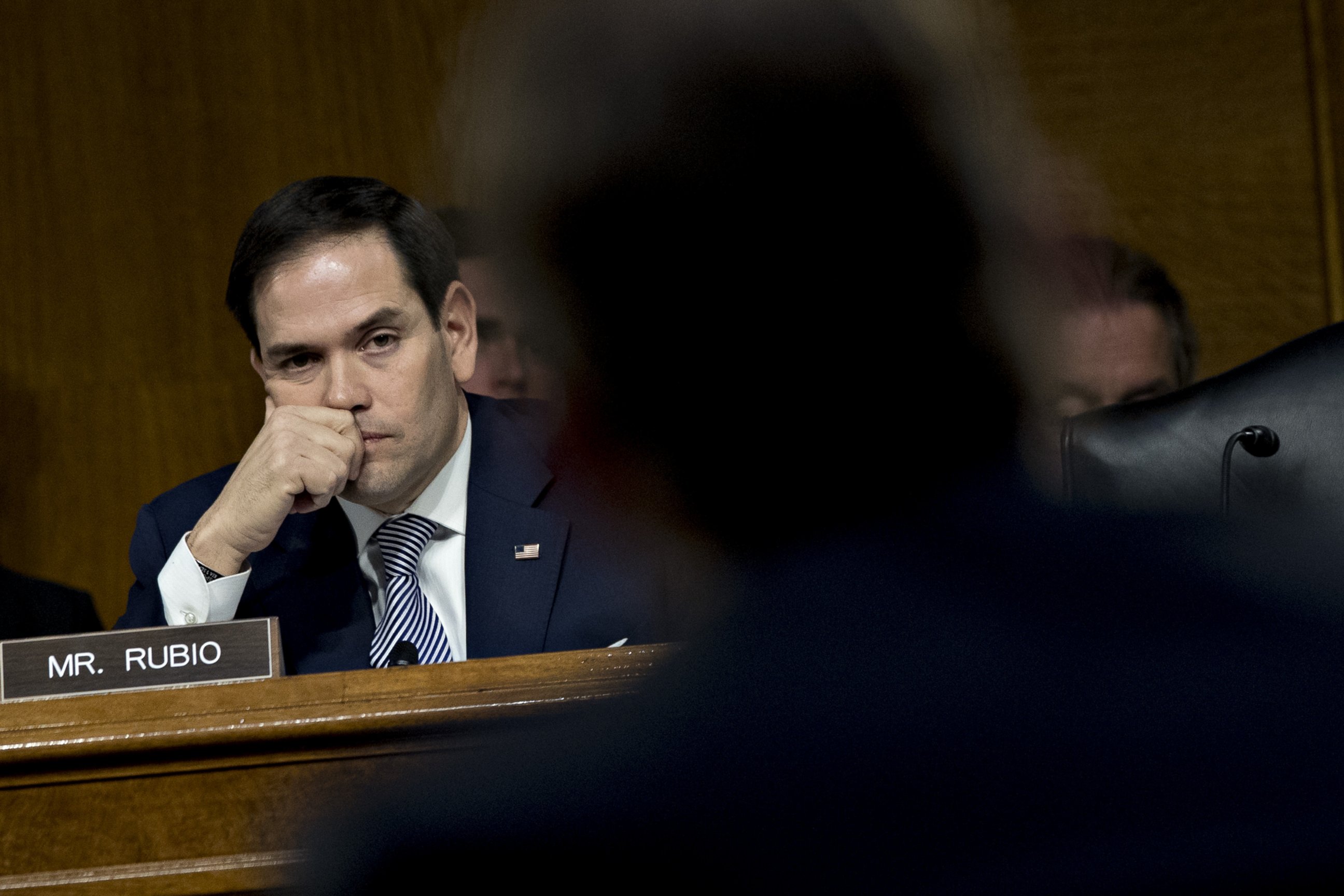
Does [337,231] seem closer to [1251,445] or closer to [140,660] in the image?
[140,660]

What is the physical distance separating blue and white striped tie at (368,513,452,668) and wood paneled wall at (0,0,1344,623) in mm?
929

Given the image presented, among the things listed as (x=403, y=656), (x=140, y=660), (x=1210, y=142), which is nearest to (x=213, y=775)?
(x=140, y=660)

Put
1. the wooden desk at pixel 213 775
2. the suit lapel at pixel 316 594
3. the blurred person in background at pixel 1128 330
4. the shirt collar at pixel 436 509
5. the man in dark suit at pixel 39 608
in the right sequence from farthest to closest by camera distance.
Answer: the man in dark suit at pixel 39 608 < the blurred person in background at pixel 1128 330 < the shirt collar at pixel 436 509 < the suit lapel at pixel 316 594 < the wooden desk at pixel 213 775

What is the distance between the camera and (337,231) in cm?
136

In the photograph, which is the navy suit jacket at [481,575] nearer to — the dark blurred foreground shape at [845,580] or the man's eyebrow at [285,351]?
the man's eyebrow at [285,351]

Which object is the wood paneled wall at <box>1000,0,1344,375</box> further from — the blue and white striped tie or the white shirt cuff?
the white shirt cuff

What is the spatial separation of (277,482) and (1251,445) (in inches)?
33.1

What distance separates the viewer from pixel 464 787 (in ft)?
1.07

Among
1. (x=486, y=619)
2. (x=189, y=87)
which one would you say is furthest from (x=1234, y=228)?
(x=189, y=87)

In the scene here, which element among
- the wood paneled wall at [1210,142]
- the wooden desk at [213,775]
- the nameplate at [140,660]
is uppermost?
the wood paneled wall at [1210,142]

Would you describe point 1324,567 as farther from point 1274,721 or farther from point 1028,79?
point 1028,79

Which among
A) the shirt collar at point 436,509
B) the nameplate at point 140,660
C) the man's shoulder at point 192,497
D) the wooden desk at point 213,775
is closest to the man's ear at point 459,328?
the shirt collar at point 436,509

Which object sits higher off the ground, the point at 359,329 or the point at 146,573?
the point at 359,329

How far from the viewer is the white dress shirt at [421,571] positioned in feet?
4.02
